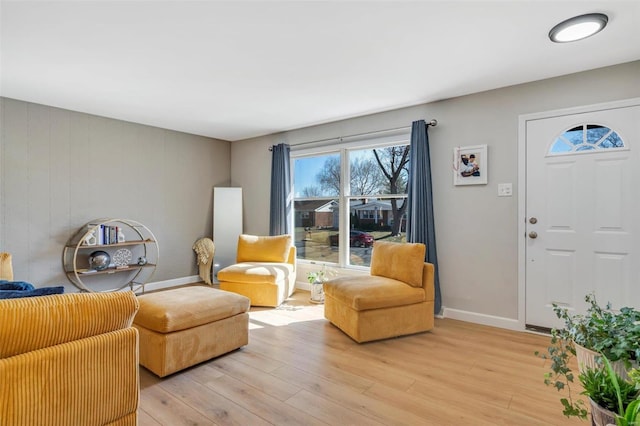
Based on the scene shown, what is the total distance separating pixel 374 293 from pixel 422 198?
1.28 meters

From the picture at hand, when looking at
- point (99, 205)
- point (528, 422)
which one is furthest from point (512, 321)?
point (99, 205)

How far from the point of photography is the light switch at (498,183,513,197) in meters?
3.09

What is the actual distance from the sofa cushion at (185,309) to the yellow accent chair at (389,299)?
90 cm

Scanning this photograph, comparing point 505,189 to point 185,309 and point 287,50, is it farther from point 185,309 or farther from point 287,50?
Result: point 185,309

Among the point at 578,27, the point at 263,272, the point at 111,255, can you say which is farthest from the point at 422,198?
the point at 111,255

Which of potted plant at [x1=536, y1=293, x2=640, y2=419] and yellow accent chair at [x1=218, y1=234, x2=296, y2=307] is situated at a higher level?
potted plant at [x1=536, y1=293, x2=640, y2=419]

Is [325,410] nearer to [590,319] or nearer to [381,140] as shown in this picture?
[590,319]

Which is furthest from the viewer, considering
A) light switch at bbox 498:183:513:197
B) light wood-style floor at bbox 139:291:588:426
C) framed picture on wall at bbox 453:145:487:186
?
framed picture on wall at bbox 453:145:487:186

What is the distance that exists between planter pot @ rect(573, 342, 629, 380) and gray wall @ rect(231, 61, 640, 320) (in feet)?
7.36

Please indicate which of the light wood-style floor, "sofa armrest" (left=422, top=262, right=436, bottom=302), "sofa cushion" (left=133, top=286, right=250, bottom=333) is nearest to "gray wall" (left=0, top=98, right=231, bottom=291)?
"sofa cushion" (left=133, top=286, right=250, bottom=333)

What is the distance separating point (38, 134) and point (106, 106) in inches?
31.2

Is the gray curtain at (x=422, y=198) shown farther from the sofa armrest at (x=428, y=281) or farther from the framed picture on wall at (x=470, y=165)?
the sofa armrest at (x=428, y=281)

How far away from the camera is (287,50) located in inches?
94.9

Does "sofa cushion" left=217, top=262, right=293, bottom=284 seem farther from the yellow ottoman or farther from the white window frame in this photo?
the yellow ottoman
